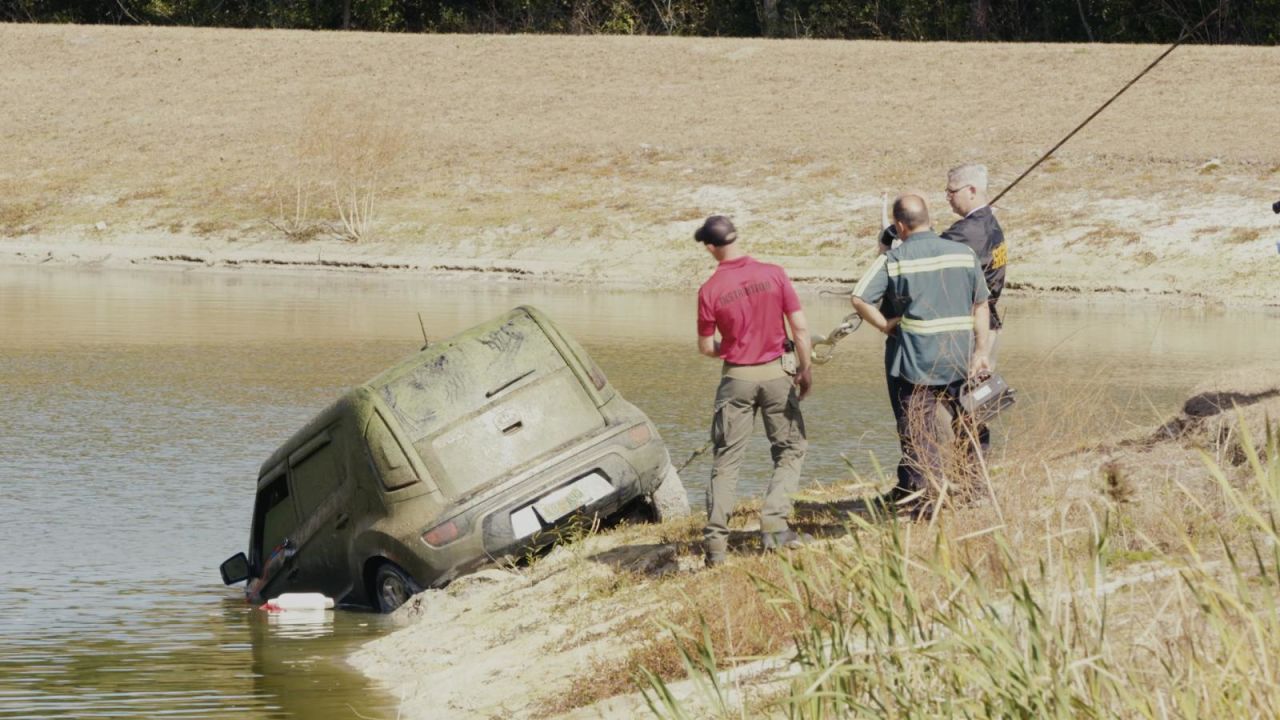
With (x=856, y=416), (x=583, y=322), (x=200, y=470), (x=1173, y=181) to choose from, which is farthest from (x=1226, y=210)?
(x=200, y=470)

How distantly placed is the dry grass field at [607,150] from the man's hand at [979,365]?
19699 mm

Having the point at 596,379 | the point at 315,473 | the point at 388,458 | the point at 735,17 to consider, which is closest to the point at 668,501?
the point at 596,379

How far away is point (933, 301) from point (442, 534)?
2682 millimetres

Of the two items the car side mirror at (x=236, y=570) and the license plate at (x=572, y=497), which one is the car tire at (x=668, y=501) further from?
the car side mirror at (x=236, y=570)

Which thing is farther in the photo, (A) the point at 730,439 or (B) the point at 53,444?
(B) the point at 53,444

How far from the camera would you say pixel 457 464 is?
9.71 metres

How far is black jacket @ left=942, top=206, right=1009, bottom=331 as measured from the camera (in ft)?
31.1

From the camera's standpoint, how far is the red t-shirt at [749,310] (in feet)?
28.6

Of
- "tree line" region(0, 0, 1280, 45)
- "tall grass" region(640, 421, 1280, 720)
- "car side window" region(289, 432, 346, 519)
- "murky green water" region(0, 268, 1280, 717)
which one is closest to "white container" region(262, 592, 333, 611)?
"murky green water" region(0, 268, 1280, 717)

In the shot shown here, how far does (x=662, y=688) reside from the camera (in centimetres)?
488

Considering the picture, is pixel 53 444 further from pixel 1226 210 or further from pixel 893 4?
pixel 893 4

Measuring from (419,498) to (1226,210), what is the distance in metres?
24.3

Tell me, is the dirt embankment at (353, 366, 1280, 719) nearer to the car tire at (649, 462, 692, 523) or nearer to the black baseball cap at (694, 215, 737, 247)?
the car tire at (649, 462, 692, 523)

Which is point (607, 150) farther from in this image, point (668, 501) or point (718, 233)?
point (718, 233)
